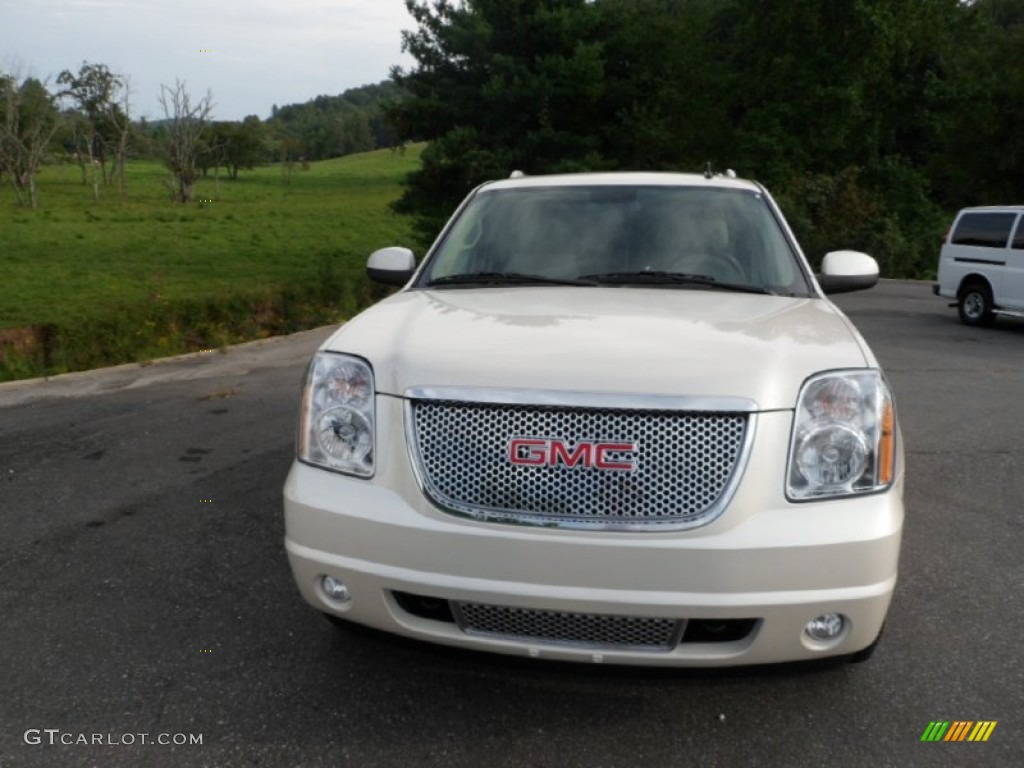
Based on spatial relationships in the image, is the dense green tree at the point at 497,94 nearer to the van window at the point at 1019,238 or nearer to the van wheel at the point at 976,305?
Answer: the van wheel at the point at 976,305

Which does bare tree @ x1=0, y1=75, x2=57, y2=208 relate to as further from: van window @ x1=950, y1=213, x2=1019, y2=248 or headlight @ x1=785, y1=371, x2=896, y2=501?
headlight @ x1=785, y1=371, x2=896, y2=501

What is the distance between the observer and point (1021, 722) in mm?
2967

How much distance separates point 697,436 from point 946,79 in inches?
1610

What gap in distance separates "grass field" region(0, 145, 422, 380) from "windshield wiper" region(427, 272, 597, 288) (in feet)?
31.7

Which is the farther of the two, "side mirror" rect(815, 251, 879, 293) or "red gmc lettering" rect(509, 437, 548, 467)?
"side mirror" rect(815, 251, 879, 293)

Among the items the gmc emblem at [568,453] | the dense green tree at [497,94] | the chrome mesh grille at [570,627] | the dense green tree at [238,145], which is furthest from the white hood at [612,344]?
the dense green tree at [238,145]

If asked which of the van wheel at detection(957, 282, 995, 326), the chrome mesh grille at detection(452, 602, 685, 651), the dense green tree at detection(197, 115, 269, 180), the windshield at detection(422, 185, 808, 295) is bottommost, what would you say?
the van wheel at detection(957, 282, 995, 326)

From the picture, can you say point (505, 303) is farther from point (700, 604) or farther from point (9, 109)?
point (9, 109)

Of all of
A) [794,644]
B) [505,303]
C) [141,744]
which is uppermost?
[505,303]

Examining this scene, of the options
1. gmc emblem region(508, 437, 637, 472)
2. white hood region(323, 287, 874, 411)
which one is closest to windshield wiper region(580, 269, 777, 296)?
white hood region(323, 287, 874, 411)

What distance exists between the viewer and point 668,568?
2.53 metres

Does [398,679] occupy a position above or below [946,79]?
below

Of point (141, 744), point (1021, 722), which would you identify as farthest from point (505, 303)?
point (1021, 722)

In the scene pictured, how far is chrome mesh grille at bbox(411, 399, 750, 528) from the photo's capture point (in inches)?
103
